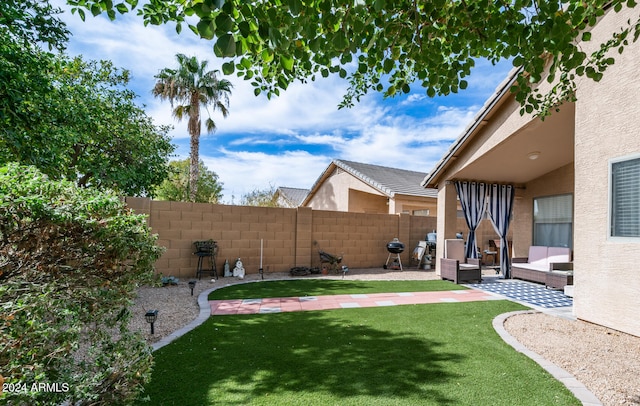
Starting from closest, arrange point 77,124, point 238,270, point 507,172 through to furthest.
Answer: point 77,124 < point 238,270 < point 507,172

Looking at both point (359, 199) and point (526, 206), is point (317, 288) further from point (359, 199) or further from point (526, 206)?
point (359, 199)

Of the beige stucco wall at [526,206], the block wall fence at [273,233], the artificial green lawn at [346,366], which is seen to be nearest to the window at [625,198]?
the artificial green lawn at [346,366]

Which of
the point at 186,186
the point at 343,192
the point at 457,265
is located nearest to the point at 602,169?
the point at 457,265

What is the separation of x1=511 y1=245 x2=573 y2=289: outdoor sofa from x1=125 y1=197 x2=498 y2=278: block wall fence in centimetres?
405

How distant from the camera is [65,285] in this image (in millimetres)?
2311

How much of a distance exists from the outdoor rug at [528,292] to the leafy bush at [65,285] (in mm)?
8440

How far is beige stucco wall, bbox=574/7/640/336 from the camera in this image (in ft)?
17.1

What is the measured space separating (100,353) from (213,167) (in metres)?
24.3

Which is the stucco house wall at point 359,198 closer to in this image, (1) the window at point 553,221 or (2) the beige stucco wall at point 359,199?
(2) the beige stucco wall at point 359,199

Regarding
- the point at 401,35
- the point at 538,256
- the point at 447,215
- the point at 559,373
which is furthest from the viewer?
the point at 447,215

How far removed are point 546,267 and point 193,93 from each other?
16966 mm

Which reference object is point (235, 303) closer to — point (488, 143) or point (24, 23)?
point (24, 23)

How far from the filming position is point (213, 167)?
25531 mm

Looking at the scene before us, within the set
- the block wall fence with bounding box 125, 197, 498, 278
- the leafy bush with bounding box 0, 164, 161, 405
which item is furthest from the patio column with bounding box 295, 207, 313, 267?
the leafy bush with bounding box 0, 164, 161, 405
